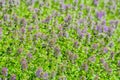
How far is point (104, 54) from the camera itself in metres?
9.55

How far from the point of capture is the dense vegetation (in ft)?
27.8

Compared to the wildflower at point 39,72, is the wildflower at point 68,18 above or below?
above

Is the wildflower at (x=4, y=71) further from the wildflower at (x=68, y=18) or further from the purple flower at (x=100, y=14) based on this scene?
the purple flower at (x=100, y=14)

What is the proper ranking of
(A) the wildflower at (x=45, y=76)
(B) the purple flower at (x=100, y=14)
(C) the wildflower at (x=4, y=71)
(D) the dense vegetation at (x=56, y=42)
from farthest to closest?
(B) the purple flower at (x=100, y=14) → (D) the dense vegetation at (x=56, y=42) → (A) the wildflower at (x=45, y=76) → (C) the wildflower at (x=4, y=71)

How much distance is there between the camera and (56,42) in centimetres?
945

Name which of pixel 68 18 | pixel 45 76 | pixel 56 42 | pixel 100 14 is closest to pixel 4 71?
pixel 45 76

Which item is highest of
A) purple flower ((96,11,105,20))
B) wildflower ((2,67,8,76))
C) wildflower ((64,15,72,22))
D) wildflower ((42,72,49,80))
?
wildflower ((64,15,72,22))

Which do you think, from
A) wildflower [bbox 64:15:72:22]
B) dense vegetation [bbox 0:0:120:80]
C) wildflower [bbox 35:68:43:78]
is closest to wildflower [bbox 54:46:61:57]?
dense vegetation [bbox 0:0:120:80]

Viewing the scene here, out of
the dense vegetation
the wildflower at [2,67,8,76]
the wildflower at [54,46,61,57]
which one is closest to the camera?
the wildflower at [2,67,8,76]

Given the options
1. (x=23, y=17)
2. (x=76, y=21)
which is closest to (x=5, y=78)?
(x=23, y=17)

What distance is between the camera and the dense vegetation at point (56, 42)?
8469 mm

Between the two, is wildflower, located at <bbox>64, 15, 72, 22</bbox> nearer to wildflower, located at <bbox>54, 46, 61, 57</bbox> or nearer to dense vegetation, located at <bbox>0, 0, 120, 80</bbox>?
dense vegetation, located at <bbox>0, 0, 120, 80</bbox>

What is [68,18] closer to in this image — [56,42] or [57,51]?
[56,42]

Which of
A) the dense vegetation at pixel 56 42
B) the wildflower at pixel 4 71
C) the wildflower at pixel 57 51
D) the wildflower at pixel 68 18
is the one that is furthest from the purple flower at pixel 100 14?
the wildflower at pixel 4 71
